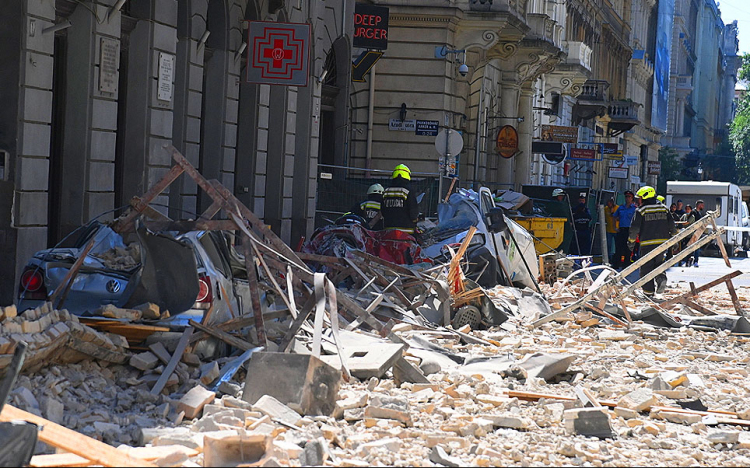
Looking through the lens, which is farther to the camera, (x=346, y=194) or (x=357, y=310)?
(x=346, y=194)

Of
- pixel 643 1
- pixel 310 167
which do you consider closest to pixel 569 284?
pixel 310 167

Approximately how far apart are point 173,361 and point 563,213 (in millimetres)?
19846

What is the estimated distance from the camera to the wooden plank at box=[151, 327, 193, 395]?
23.9ft

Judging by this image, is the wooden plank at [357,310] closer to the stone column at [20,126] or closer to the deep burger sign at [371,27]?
the stone column at [20,126]

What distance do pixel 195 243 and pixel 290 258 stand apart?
3.85ft

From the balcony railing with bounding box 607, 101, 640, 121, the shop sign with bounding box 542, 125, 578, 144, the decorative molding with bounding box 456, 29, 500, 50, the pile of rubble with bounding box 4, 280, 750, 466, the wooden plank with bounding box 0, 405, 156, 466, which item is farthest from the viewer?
the balcony railing with bounding box 607, 101, 640, 121

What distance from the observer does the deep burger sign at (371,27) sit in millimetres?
25953

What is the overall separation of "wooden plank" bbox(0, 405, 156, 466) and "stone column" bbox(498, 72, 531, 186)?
1300 inches

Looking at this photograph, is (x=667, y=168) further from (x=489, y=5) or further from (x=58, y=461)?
(x=58, y=461)

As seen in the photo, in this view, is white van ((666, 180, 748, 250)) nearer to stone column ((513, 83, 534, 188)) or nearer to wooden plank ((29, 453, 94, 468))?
stone column ((513, 83, 534, 188))

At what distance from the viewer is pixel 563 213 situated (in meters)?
26.5

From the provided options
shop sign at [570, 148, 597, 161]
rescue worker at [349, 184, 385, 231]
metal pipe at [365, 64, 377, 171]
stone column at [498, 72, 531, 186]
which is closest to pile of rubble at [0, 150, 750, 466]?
rescue worker at [349, 184, 385, 231]

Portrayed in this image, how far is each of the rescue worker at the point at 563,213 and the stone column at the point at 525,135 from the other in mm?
12314

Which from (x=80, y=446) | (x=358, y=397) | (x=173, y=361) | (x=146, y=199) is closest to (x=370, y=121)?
(x=146, y=199)
